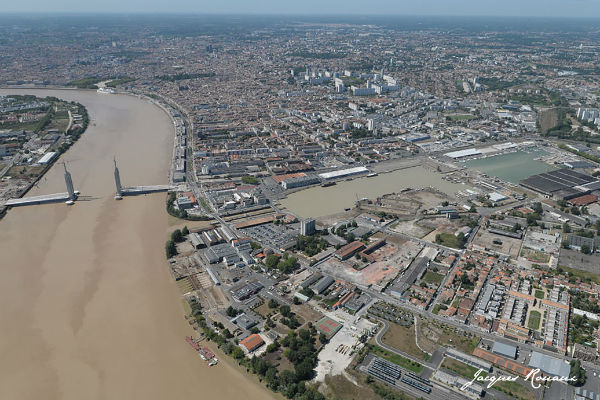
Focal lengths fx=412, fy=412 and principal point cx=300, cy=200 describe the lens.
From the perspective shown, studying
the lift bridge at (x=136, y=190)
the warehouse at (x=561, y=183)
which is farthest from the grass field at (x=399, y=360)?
the warehouse at (x=561, y=183)

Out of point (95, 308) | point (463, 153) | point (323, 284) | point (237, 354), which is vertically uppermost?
point (463, 153)

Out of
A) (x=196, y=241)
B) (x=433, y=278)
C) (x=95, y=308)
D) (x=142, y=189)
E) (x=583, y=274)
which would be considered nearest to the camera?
(x=95, y=308)

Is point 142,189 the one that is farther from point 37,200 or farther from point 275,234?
point 275,234

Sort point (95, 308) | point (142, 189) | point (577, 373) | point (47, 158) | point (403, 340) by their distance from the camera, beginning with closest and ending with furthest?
1. point (577, 373)
2. point (403, 340)
3. point (95, 308)
4. point (142, 189)
5. point (47, 158)

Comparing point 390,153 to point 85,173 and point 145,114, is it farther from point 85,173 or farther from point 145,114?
point 145,114

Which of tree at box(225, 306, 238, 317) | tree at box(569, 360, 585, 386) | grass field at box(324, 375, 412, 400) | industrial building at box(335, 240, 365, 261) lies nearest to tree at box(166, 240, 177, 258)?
tree at box(225, 306, 238, 317)

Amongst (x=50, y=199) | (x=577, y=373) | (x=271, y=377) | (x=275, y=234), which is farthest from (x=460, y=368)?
(x=50, y=199)
